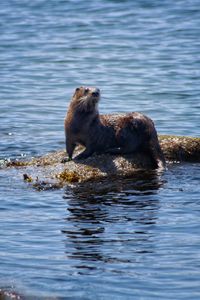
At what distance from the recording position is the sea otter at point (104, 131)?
13195mm

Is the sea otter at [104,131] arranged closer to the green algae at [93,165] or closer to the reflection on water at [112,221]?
the green algae at [93,165]

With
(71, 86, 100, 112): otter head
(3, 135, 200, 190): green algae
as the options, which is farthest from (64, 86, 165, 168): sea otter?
(3, 135, 200, 190): green algae

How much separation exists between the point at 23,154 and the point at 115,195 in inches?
116

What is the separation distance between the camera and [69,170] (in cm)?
1262

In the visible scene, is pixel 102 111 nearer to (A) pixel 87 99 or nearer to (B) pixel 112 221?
(A) pixel 87 99

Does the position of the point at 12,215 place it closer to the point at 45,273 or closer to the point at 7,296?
the point at 45,273

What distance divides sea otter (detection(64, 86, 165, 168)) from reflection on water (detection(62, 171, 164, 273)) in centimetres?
50

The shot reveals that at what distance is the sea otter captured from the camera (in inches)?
520

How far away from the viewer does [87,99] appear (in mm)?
13289

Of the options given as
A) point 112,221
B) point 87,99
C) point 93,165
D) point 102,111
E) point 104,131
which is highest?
point 87,99

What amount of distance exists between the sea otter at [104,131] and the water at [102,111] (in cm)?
52

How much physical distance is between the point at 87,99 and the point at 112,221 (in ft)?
8.61

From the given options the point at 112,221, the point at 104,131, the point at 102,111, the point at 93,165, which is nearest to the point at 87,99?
the point at 104,131

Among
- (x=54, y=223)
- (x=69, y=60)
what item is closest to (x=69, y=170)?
(x=54, y=223)
